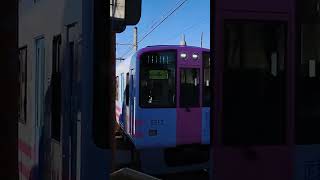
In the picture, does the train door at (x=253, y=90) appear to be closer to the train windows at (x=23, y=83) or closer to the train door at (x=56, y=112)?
the train door at (x=56, y=112)

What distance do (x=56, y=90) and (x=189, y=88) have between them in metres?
6.41

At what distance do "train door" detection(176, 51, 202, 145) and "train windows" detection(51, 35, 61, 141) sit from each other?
6183 mm

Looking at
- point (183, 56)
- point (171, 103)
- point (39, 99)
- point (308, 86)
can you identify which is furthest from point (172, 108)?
point (308, 86)

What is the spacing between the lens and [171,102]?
10656mm

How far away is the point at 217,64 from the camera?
3.29 meters

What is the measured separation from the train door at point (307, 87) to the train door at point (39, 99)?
2.49 meters

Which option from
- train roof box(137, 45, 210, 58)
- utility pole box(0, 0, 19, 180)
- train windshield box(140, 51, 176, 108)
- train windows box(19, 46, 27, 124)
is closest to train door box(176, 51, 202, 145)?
train windshield box(140, 51, 176, 108)

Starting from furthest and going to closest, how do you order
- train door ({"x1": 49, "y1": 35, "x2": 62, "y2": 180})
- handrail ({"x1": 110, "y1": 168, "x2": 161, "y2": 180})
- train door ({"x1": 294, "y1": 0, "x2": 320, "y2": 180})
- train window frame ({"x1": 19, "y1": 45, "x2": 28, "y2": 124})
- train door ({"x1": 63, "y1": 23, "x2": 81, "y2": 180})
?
train window frame ({"x1": 19, "y1": 45, "x2": 28, "y2": 124}) → handrail ({"x1": 110, "y1": 168, "x2": 161, "y2": 180}) → train door ({"x1": 49, "y1": 35, "x2": 62, "y2": 180}) → train door ({"x1": 63, "y1": 23, "x2": 81, "y2": 180}) → train door ({"x1": 294, "y1": 0, "x2": 320, "y2": 180})

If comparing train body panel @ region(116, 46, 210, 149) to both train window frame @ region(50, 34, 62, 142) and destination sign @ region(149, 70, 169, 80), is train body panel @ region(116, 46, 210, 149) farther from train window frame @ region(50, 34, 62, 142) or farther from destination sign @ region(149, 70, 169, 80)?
train window frame @ region(50, 34, 62, 142)

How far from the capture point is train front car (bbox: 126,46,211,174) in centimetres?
1048

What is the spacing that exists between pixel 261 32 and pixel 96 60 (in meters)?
1.12

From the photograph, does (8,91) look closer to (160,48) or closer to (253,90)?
(253,90)

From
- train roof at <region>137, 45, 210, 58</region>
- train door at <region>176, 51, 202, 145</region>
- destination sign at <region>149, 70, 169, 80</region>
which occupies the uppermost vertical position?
train roof at <region>137, 45, 210, 58</region>

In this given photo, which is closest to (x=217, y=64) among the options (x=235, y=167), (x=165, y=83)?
(x=235, y=167)
